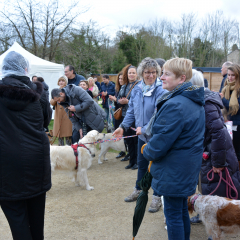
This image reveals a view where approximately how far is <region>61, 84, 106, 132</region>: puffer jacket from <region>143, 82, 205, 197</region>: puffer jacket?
3110 mm

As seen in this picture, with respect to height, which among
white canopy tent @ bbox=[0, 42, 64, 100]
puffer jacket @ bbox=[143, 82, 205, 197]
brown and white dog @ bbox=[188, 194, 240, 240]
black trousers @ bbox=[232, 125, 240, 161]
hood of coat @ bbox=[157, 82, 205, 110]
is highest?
white canopy tent @ bbox=[0, 42, 64, 100]

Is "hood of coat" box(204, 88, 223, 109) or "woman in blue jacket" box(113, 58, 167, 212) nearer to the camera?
"hood of coat" box(204, 88, 223, 109)

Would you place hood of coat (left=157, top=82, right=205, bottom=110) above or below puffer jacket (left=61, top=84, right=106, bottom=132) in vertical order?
above

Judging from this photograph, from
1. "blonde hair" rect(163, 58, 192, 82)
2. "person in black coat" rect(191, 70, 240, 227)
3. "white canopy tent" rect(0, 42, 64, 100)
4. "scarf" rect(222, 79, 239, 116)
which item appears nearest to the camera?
"blonde hair" rect(163, 58, 192, 82)

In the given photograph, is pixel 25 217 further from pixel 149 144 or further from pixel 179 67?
pixel 179 67

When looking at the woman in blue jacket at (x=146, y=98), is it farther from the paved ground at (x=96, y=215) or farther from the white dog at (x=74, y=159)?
the white dog at (x=74, y=159)

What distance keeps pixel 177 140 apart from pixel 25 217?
1.52 metres

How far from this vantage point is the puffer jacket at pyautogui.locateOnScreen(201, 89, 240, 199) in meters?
2.46

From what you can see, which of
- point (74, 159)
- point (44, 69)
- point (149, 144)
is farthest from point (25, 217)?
point (44, 69)

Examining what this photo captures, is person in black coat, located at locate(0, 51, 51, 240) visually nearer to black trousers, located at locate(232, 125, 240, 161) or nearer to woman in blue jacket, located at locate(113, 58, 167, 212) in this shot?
woman in blue jacket, located at locate(113, 58, 167, 212)

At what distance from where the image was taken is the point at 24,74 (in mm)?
2078

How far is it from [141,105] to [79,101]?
206 centimetres

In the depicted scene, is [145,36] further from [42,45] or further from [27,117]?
[27,117]

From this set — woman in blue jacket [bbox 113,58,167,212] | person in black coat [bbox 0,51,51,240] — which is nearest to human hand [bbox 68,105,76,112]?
woman in blue jacket [bbox 113,58,167,212]
